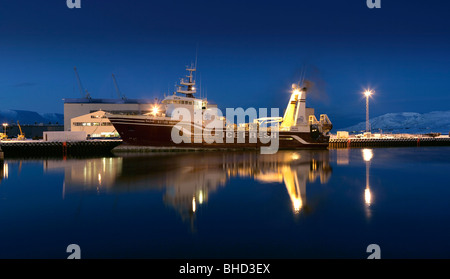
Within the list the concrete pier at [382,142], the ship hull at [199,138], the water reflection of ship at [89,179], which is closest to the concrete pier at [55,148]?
the ship hull at [199,138]

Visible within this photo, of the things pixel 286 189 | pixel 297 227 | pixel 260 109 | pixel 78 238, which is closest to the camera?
pixel 78 238

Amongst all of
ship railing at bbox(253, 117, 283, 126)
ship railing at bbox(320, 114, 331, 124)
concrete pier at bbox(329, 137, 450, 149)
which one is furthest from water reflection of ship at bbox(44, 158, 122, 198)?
concrete pier at bbox(329, 137, 450, 149)

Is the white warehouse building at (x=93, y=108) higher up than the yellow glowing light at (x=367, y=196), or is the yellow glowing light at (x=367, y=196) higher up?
the white warehouse building at (x=93, y=108)

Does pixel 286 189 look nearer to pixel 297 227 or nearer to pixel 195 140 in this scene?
pixel 297 227

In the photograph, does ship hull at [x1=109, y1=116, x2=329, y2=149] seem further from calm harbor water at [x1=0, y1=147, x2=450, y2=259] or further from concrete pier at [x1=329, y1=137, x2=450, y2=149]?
calm harbor water at [x1=0, y1=147, x2=450, y2=259]

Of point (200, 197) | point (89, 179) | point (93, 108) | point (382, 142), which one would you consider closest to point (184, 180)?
point (200, 197)

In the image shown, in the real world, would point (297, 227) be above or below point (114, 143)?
below

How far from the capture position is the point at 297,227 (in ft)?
38.2

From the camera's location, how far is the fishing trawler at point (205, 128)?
4350 centimetres

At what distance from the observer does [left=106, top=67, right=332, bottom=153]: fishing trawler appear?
143 feet

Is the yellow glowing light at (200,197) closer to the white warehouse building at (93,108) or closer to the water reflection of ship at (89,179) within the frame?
the water reflection of ship at (89,179)

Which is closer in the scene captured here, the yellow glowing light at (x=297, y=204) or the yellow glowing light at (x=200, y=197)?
the yellow glowing light at (x=297, y=204)

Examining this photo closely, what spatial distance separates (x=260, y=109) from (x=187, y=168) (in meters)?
29.9
